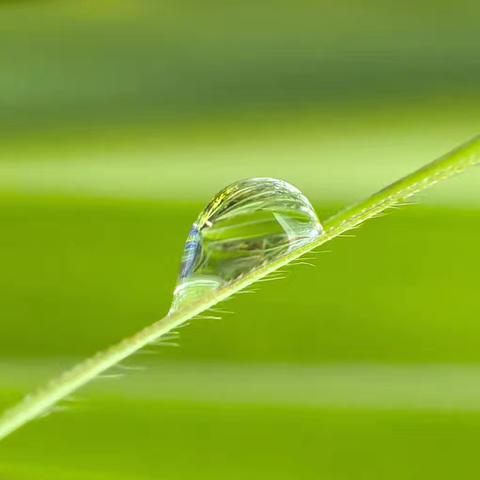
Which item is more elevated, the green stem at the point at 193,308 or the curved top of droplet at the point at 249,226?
the curved top of droplet at the point at 249,226

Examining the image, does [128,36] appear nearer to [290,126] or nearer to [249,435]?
[290,126]

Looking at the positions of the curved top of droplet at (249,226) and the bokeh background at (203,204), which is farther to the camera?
the bokeh background at (203,204)

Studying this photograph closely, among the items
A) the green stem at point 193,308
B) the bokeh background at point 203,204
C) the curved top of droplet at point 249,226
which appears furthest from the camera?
the bokeh background at point 203,204

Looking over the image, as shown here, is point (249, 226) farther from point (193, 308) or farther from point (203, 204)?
point (193, 308)

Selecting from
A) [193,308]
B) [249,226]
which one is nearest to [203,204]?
[249,226]

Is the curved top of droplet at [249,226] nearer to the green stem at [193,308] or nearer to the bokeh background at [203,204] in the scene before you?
the bokeh background at [203,204]

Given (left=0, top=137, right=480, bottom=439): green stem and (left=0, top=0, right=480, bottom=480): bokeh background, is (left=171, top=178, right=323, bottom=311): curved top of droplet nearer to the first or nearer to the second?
(left=0, top=0, right=480, bottom=480): bokeh background

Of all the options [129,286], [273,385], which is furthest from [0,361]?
[273,385]

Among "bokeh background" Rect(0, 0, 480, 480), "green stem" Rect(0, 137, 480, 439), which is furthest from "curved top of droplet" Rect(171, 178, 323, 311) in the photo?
"green stem" Rect(0, 137, 480, 439)

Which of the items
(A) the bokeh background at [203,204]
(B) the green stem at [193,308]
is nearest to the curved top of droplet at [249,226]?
(A) the bokeh background at [203,204]
